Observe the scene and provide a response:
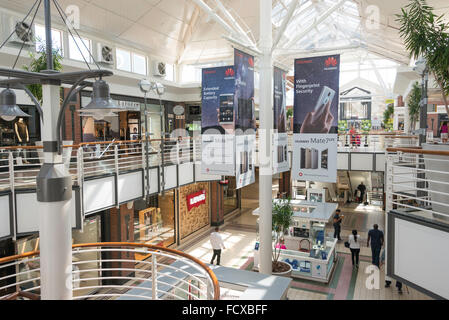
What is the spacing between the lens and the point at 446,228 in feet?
14.4

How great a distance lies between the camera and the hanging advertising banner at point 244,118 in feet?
25.5

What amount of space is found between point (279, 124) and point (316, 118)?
3.99ft

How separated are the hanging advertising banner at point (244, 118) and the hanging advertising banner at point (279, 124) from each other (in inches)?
27.4

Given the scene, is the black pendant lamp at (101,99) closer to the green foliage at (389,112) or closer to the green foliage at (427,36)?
the green foliage at (427,36)

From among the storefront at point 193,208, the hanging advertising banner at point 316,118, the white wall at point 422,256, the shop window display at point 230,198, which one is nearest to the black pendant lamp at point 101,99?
the white wall at point 422,256

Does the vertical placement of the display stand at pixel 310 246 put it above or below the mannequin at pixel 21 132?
below

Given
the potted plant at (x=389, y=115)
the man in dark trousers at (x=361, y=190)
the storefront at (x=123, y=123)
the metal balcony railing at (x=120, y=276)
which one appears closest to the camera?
the metal balcony railing at (x=120, y=276)

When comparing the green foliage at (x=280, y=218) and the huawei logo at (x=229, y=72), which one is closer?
the huawei logo at (x=229, y=72)

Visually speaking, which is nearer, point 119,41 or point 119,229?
point 119,229

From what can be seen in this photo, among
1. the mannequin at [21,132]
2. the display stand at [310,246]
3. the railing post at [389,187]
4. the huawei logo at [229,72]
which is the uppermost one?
the huawei logo at [229,72]

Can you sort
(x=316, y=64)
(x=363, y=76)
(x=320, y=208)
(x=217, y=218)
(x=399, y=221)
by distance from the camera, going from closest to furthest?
(x=399, y=221), (x=316, y=64), (x=320, y=208), (x=217, y=218), (x=363, y=76)
